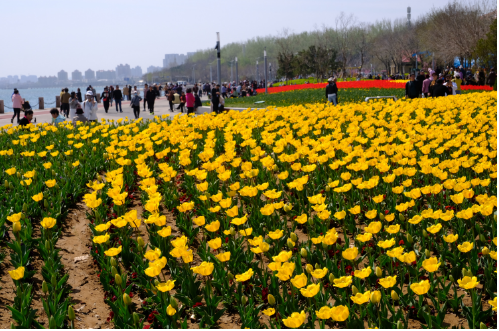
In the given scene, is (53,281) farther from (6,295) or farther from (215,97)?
(215,97)

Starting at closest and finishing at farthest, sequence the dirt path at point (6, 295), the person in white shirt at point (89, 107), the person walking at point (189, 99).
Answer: the dirt path at point (6, 295)
the person in white shirt at point (89, 107)
the person walking at point (189, 99)

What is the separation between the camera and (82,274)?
429 centimetres

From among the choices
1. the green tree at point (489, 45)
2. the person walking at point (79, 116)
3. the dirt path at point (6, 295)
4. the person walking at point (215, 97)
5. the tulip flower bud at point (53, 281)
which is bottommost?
the dirt path at point (6, 295)

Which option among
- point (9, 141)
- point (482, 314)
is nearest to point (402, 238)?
point (482, 314)

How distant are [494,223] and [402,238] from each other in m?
0.78

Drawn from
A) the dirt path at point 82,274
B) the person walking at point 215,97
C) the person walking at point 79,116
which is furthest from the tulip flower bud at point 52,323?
the person walking at point 215,97

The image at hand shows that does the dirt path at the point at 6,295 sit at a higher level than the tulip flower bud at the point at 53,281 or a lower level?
lower

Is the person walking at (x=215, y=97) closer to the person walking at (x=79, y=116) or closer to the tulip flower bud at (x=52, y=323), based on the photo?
the person walking at (x=79, y=116)

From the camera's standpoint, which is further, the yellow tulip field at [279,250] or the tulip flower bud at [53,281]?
the tulip flower bud at [53,281]

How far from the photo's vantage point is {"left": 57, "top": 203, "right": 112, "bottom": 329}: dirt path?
3.61 meters

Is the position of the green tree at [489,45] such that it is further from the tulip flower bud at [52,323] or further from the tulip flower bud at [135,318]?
the tulip flower bud at [52,323]

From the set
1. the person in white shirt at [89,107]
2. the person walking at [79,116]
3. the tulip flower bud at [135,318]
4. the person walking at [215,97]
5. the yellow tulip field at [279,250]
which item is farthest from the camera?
the person walking at [215,97]

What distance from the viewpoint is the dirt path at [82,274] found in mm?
3609

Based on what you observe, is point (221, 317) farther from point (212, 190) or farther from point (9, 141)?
point (9, 141)
